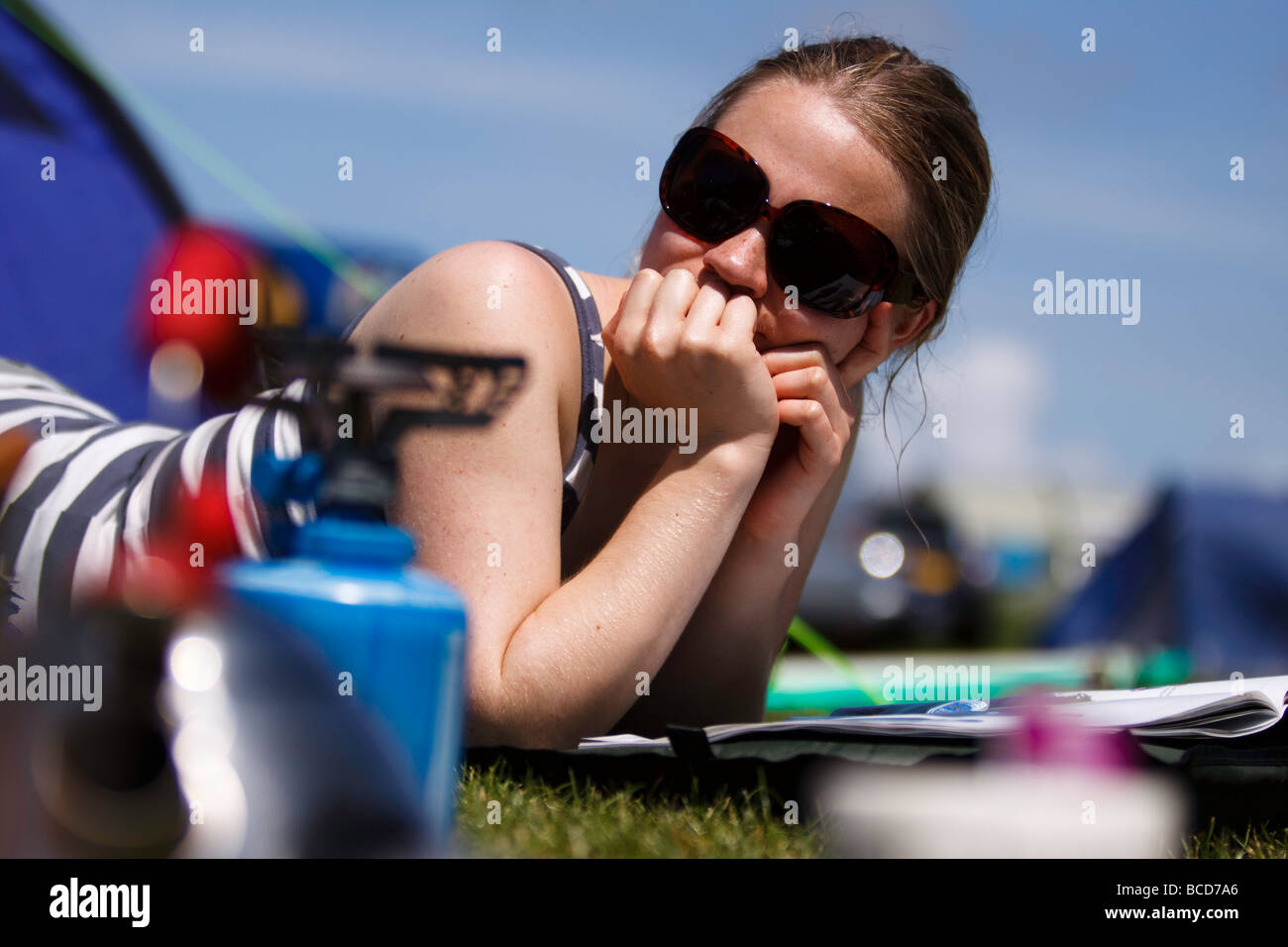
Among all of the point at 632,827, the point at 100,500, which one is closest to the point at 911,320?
the point at 632,827

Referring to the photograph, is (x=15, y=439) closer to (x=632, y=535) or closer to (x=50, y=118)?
(x=632, y=535)

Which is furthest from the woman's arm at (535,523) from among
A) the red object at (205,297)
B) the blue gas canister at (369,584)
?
the red object at (205,297)

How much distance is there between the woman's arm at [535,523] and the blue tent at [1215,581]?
3.56 metres

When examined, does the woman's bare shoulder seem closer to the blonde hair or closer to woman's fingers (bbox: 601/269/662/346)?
woman's fingers (bbox: 601/269/662/346)

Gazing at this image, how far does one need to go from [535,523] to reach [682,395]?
259 mm

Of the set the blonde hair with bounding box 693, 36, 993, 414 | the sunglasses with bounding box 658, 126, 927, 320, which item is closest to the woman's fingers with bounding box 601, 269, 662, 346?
the sunglasses with bounding box 658, 126, 927, 320

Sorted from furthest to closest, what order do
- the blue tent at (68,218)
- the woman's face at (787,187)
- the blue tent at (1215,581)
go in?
the blue tent at (1215,581)
the blue tent at (68,218)
the woman's face at (787,187)

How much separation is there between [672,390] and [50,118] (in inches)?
82.2

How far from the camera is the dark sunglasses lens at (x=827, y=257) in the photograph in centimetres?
145

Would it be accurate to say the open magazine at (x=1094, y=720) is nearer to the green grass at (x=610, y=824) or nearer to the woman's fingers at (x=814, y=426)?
the green grass at (x=610, y=824)

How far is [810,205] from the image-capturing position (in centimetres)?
145

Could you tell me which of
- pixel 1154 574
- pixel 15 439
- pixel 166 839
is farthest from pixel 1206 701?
pixel 1154 574

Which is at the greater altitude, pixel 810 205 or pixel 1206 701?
pixel 810 205

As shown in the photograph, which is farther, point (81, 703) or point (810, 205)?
point (810, 205)
